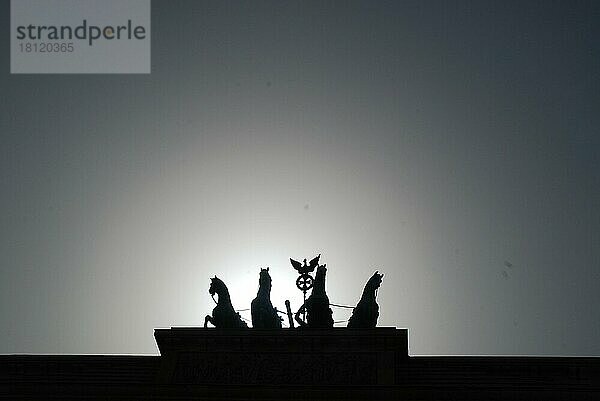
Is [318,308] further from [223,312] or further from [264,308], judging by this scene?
[223,312]

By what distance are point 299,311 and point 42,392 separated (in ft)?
14.0

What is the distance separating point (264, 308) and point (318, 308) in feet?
2.93

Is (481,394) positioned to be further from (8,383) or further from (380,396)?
(8,383)

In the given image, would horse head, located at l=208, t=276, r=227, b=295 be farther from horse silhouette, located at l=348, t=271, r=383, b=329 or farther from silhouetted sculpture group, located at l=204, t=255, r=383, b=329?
horse silhouette, located at l=348, t=271, r=383, b=329

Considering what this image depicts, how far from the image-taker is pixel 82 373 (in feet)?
53.7

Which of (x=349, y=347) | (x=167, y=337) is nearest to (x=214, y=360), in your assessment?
(x=167, y=337)

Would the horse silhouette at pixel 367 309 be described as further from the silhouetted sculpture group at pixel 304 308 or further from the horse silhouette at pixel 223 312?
the horse silhouette at pixel 223 312

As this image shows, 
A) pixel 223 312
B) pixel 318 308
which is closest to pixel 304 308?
pixel 318 308

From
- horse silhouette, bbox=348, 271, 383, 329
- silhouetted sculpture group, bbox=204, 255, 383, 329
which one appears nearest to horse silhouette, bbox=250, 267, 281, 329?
silhouetted sculpture group, bbox=204, 255, 383, 329

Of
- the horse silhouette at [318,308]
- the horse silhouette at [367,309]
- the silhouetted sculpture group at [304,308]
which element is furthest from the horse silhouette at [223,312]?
the horse silhouette at [367,309]

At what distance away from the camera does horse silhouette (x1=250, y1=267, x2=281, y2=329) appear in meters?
16.8

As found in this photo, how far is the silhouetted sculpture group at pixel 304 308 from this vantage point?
16.8 m

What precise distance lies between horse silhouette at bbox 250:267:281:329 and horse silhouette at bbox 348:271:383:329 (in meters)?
1.24

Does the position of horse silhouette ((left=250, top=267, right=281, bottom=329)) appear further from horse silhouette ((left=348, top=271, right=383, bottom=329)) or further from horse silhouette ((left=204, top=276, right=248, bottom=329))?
horse silhouette ((left=348, top=271, right=383, bottom=329))
